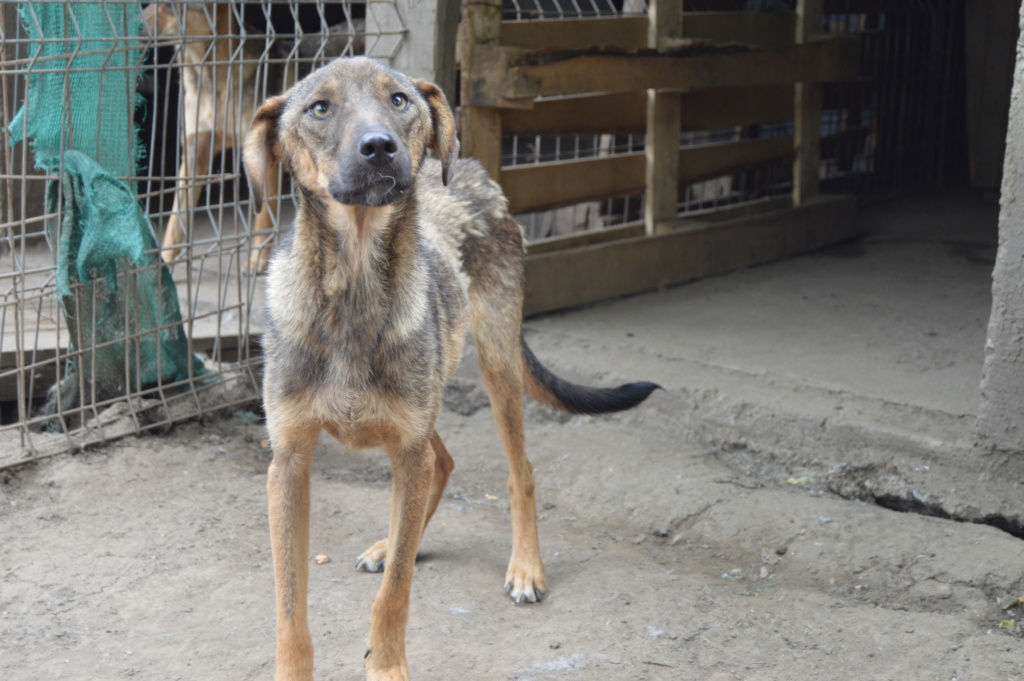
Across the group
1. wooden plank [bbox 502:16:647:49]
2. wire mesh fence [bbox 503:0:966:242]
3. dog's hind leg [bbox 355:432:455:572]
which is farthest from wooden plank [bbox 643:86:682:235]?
dog's hind leg [bbox 355:432:455:572]

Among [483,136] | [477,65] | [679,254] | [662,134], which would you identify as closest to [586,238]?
[679,254]

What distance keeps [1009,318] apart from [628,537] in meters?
1.65

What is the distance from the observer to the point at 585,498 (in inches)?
171

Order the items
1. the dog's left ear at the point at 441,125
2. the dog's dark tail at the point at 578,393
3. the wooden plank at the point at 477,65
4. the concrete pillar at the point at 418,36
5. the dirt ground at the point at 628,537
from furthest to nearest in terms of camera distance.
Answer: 1. the wooden plank at the point at 477,65
2. the concrete pillar at the point at 418,36
3. the dog's dark tail at the point at 578,393
4. the dirt ground at the point at 628,537
5. the dog's left ear at the point at 441,125

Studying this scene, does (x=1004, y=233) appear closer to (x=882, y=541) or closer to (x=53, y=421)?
(x=882, y=541)

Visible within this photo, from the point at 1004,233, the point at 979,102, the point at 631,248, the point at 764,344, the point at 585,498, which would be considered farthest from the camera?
the point at 979,102

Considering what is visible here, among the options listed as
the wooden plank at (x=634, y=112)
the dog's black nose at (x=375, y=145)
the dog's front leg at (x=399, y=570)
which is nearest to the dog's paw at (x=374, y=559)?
the dog's front leg at (x=399, y=570)

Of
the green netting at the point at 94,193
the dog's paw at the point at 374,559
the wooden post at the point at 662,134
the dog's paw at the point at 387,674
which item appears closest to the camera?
the dog's paw at the point at 387,674

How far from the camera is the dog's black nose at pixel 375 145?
2.55 meters

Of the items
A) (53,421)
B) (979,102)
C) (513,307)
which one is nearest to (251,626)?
(513,307)

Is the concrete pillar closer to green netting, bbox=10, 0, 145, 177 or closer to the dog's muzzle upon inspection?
green netting, bbox=10, 0, 145, 177

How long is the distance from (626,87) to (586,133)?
418 mm

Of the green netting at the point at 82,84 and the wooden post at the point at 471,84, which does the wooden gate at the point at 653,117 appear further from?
the green netting at the point at 82,84

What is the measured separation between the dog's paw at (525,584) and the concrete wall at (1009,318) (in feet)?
5.93
